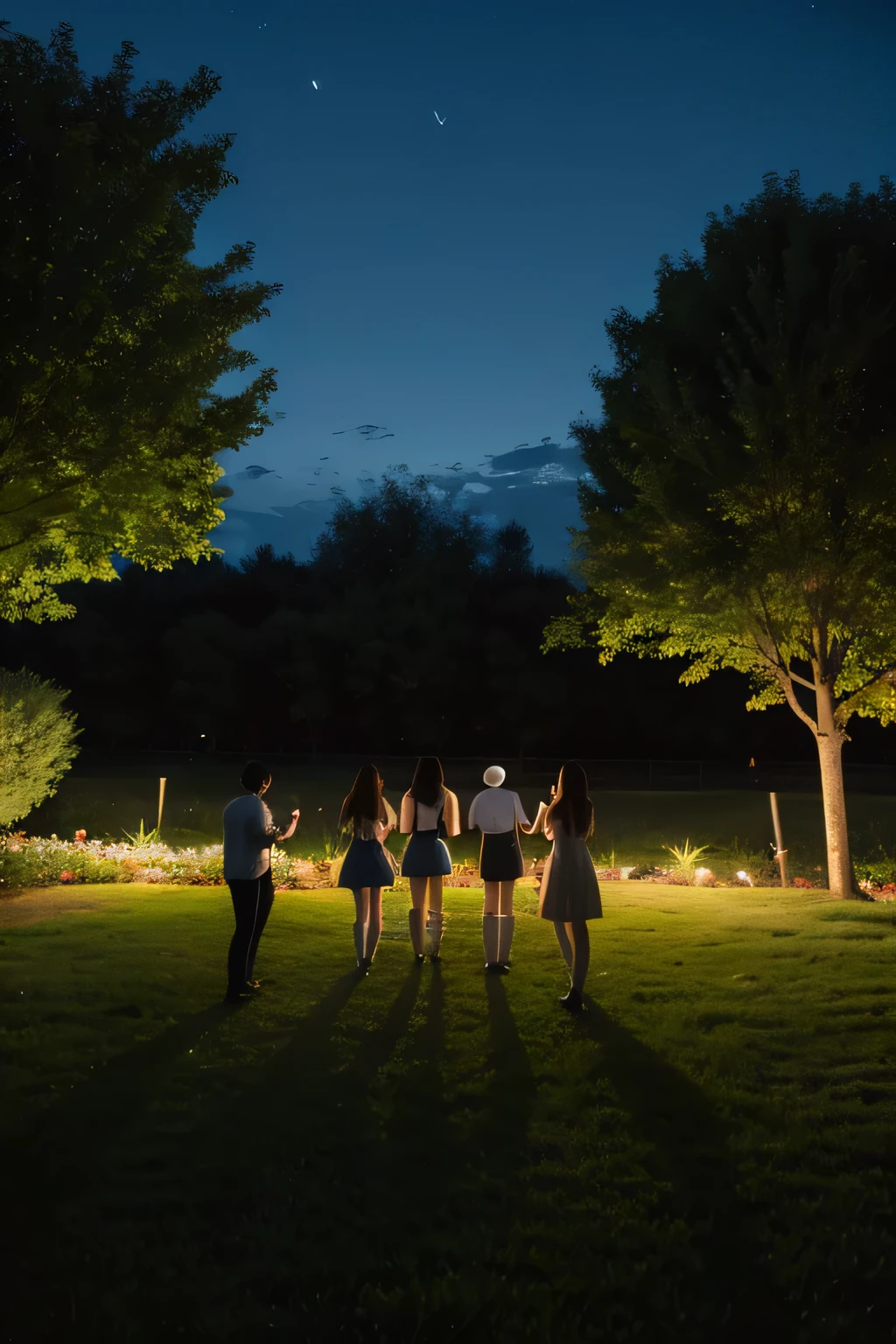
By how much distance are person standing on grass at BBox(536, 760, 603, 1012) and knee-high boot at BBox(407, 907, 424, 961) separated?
1820mm

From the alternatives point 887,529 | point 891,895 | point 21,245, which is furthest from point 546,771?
point 21,245

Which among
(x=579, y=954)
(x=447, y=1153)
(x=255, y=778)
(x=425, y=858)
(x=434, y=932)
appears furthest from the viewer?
(x=434, y=932)

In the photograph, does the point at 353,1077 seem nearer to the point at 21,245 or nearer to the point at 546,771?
the point at 21,245

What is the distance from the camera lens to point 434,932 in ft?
32.5

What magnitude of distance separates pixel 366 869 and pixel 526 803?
83.9 ft

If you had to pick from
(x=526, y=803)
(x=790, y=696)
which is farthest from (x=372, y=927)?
(x=526, y=803)

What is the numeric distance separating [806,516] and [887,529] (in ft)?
4.07

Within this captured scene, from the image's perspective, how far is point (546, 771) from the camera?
38.1m

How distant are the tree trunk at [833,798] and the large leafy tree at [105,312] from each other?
10.1 metres

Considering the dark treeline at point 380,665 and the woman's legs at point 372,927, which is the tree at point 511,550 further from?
the woman's legs at point 372,927

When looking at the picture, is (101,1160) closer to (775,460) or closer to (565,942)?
(565,942)

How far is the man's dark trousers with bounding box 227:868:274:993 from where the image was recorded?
8.12 metres

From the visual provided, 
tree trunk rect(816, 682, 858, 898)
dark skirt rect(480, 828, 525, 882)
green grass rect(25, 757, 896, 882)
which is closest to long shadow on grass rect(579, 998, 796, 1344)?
dark skirt rect(480, 828, 525, 882)

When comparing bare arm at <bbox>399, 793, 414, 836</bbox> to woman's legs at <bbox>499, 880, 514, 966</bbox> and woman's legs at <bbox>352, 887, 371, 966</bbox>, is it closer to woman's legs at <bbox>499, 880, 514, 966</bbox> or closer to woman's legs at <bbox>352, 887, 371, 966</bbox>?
woman's legs at <bbox>352, 887, 371, 966</bbox>
